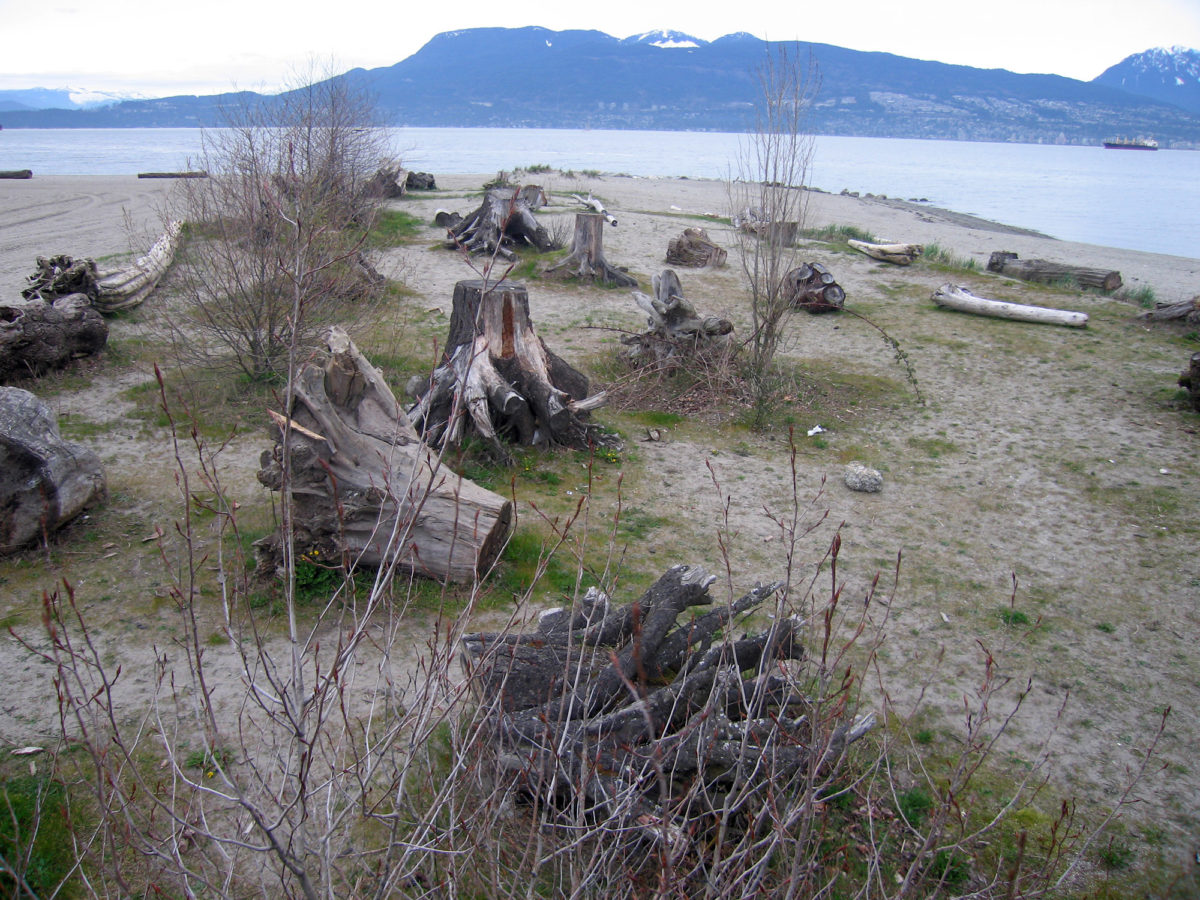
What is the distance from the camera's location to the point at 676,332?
844 centimetres

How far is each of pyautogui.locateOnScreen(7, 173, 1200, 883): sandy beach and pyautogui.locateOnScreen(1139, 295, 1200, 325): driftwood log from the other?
0.28m

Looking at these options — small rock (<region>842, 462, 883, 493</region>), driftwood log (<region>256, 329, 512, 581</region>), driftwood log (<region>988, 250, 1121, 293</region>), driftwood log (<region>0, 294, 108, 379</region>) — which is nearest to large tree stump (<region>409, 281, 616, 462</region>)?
driftwood log (<region>256, 329, 512, 581</region>)

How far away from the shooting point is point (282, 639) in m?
4.20

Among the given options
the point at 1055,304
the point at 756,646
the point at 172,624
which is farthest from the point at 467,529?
the point at 1055,304

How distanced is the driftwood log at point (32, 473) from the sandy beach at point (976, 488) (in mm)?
302

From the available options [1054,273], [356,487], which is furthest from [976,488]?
[1054,273]

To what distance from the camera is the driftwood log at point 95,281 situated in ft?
30.6

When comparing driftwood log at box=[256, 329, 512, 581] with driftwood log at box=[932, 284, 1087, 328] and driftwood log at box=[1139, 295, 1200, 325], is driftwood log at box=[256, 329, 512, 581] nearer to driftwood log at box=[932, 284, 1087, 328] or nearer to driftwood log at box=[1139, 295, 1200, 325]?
driftwood log at box=[932, 284, 1087, 328]

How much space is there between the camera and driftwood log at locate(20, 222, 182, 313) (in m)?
9.34

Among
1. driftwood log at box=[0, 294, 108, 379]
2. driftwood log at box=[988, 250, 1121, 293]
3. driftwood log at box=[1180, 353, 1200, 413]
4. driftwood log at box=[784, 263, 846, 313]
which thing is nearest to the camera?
driftwood log at box=[0, 294, 108, 379]

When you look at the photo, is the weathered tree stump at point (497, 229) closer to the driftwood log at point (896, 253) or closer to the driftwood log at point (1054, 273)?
the driftwood log at point (896, 253)

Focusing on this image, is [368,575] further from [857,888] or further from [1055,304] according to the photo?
[1055,304]

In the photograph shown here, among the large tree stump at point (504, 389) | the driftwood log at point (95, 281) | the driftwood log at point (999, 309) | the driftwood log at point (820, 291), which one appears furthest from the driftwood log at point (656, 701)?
the driftwood log at point (999, 309)

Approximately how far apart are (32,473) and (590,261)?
9.56 metres
